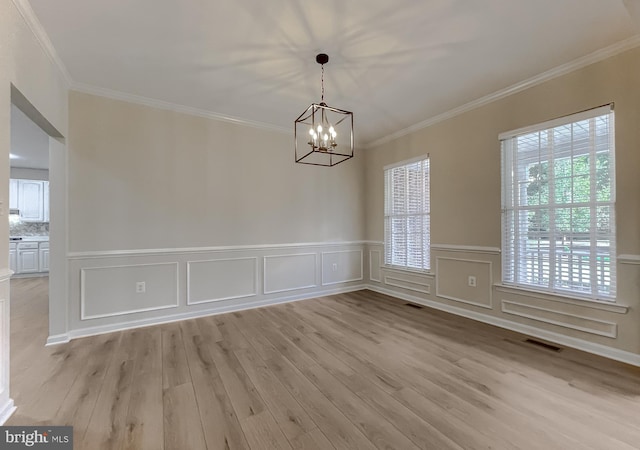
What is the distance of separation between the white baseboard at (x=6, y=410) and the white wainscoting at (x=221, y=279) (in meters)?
1.88

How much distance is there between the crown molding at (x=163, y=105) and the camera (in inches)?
123

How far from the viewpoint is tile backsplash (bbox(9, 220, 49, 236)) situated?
7086 mm

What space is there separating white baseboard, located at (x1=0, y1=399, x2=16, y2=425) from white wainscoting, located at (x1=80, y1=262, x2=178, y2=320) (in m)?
1.42

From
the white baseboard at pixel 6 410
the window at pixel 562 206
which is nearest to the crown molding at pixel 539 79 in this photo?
the window at pixel 562 206

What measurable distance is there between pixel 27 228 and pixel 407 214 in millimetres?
9387

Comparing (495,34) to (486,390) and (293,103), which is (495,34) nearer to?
(293,103)

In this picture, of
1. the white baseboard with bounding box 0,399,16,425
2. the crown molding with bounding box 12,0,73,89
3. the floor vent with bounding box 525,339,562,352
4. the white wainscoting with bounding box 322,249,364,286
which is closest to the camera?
the white baseboard with bounding box 0,399,16,425

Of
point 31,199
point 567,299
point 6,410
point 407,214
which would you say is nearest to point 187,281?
point 6,410

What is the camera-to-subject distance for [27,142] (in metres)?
5.03

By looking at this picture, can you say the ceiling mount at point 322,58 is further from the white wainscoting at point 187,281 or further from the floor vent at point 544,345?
the floor vent at point 544,345

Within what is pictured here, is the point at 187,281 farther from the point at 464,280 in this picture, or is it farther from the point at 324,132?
the point at 464,280

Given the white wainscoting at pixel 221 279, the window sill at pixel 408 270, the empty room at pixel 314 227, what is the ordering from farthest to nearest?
the window sill at pixel 408 270
the white wainscoting at pixel 221 279
the empty room at pixel 314 227

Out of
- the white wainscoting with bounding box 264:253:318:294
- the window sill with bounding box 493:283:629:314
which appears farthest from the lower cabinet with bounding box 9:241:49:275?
the window sill with bounding box 493:283:629:314

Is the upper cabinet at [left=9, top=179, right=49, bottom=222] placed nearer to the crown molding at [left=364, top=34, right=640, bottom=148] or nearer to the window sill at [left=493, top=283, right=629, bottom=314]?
the crown molding at [left=364, top=34, right=640, bottom=148]
